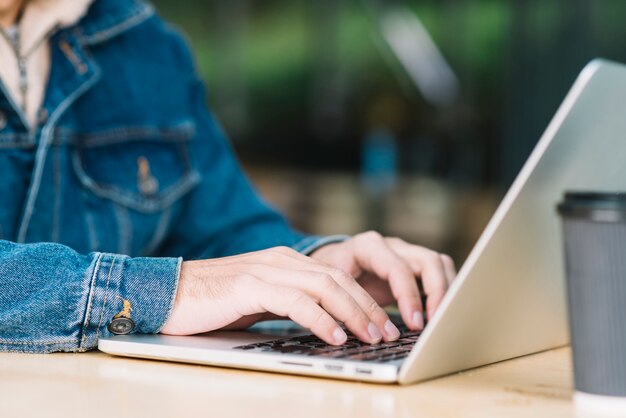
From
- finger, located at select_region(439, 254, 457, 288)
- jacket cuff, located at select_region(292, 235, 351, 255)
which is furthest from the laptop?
jacket cuff, located at select_region(292, 235, 351, 255)

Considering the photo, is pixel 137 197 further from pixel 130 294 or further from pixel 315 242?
pixel 130 294

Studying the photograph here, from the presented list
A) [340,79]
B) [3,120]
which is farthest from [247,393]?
[340,79]

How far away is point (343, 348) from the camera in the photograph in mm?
922

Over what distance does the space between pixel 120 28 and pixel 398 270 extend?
2.48ft

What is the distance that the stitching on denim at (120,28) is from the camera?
159 centimetres

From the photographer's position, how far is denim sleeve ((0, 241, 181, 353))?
0.98 meters

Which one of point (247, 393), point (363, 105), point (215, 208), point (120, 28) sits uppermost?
point (363, 105)

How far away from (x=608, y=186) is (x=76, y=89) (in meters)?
0.94

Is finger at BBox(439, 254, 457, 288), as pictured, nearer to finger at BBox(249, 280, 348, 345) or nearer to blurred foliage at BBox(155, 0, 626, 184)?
finger at BBox(249, 280, 348, 345)

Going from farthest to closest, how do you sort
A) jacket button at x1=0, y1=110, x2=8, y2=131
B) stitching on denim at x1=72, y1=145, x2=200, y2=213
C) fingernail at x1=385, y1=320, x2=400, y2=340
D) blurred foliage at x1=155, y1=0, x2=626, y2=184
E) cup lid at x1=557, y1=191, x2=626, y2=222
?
blurred foliage at x1=155, y1=0, x2=626, y2=184 < stitching on denim at x1=72, y1=145, x2=200, y2=213 < jacket button at x1=0, y1=110, x2=8, y2=131 < fingernail at x1=385, y1=320, x2=400, y2=340 < cup lid at x1=557, y1=191, x2=626, y2=222

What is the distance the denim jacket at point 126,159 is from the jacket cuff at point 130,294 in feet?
1.17

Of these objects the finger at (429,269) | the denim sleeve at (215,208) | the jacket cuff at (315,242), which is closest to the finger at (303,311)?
the finger at (429,269)

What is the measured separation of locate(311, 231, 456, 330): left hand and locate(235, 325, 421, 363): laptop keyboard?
12cm

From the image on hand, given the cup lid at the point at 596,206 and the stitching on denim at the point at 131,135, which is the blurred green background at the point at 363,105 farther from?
the cup lid at the point at 596,206
